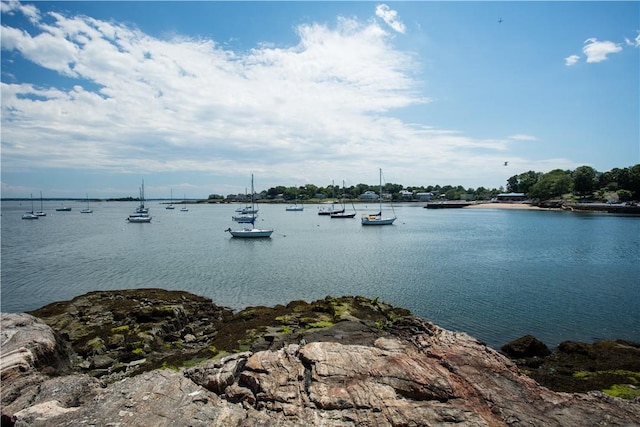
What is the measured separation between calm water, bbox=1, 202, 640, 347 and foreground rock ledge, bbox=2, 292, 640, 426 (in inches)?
355

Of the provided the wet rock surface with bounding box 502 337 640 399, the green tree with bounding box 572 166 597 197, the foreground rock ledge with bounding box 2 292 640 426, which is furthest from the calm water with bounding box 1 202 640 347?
the green tree with bounding box 572 166 597 197

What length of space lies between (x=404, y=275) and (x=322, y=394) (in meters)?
25.1

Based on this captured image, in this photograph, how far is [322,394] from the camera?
30.1 ft

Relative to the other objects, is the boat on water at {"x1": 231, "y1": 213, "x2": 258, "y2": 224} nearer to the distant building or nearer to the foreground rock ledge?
the foreground rock ledge

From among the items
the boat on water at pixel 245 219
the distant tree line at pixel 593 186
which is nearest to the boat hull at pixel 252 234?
the boat on water at pixel 245 219

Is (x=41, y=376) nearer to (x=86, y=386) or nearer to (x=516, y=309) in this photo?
(x=86, y=386)

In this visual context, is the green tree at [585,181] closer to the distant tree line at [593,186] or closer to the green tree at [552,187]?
the distant tree line at [593,186]

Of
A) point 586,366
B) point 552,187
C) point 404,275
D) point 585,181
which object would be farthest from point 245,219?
point 552,187

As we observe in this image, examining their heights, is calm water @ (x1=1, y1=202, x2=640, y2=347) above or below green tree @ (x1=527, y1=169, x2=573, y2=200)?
below

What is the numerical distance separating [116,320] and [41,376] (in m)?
10.4

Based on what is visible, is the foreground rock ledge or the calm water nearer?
the foreground rock ledge

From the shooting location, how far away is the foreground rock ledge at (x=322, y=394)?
8.46m

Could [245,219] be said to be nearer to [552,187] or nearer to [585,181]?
[585,181]

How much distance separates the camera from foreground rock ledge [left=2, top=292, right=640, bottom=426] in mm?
8461
